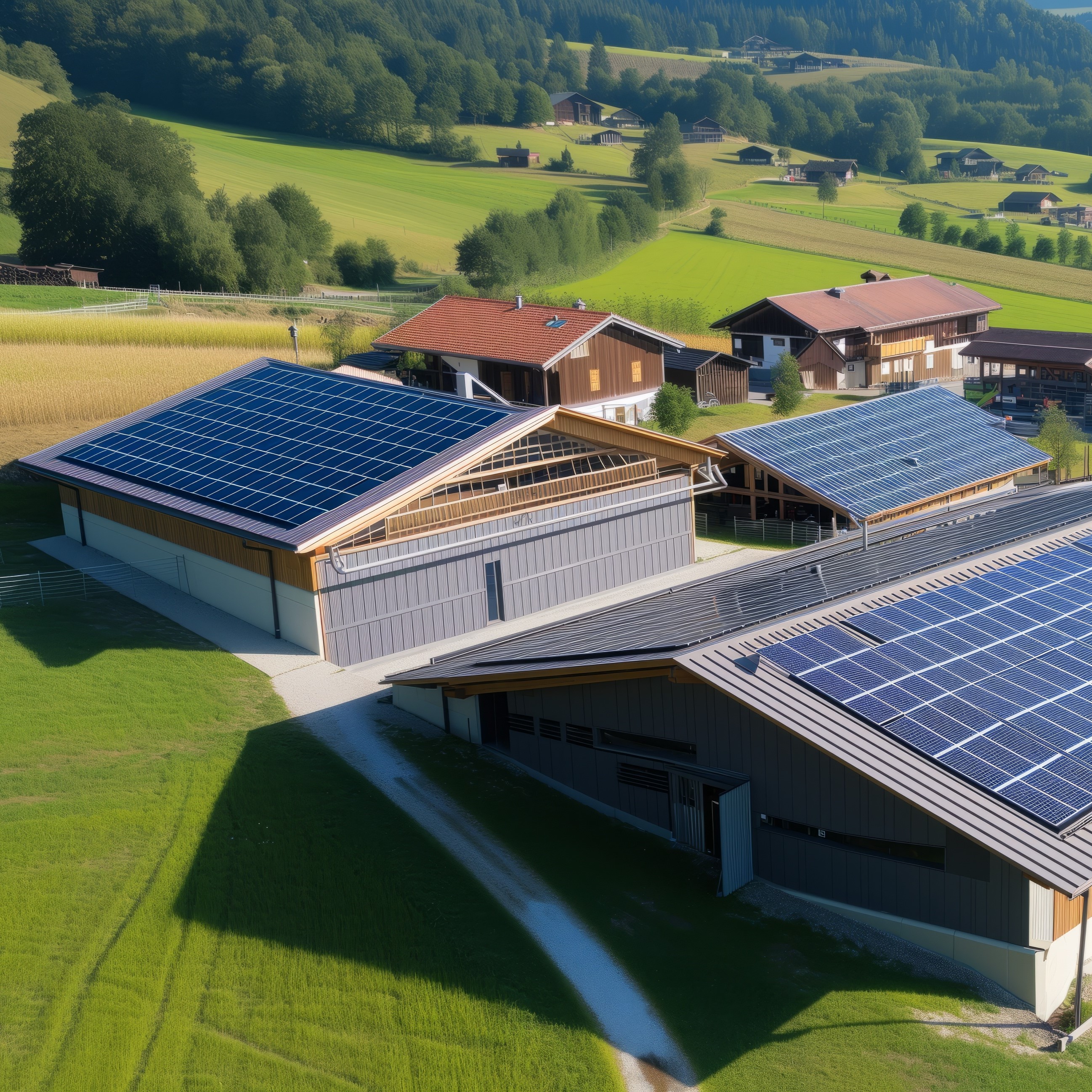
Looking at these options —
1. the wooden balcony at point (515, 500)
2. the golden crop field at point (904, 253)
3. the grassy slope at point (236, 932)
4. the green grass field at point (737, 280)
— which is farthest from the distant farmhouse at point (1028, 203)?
the grassy slope at point (236, 932)

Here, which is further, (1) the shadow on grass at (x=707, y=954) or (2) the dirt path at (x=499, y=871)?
(1) the shadow on grass at (x=707, y=954)


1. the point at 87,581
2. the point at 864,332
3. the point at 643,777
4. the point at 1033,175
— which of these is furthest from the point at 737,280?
the point at 1033,175

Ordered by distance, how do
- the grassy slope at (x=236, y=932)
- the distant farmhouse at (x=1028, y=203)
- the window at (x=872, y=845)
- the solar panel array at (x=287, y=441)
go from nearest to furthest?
the grassy slope at (x=236, y=932)
the window at (x=872, y=845)
the solar panel array at (x=287, y=441)
the distant farmhouse at (x=1028, y=203)

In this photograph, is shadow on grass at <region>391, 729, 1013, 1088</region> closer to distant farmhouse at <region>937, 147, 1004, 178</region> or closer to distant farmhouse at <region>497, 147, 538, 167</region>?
distant farmhouse at <region>497, 147, 538, 167</region>

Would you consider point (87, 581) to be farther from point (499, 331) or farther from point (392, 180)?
point (392, 180)

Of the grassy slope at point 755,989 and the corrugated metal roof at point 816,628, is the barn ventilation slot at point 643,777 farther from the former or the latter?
the corrugated metal roof at point 816,628

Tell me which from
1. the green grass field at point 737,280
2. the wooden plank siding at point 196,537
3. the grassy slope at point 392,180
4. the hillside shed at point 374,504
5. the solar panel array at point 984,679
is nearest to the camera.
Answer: the solar panel array at point 984,679
